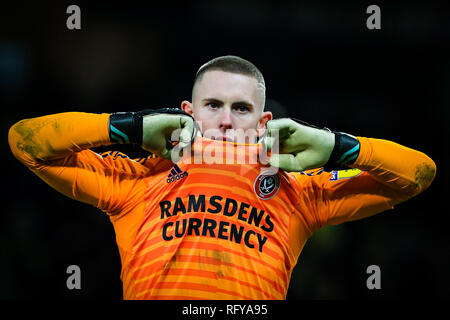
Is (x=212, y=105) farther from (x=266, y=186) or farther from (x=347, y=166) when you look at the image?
(x=347, y=166)

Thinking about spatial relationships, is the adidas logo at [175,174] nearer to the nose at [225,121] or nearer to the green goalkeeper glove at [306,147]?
the nose at [225,121]

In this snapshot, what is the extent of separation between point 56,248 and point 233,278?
2840 mm

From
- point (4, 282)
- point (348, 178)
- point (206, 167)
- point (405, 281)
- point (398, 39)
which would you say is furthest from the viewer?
point (398, 39)

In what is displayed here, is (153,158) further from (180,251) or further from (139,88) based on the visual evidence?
(139,88)

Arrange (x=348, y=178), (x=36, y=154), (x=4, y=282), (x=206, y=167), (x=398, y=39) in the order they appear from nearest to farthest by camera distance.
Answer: (x=36, y=154) < (x=206, y=167) < (x=348, y=178) < (x=4, y=282) < (x=398, y=39)

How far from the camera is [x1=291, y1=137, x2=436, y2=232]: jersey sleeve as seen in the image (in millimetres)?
2086

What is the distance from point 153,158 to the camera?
231cm

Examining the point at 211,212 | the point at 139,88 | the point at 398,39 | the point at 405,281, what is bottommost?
the point at 405,281

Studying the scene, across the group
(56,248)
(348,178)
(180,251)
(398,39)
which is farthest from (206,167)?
(398,39)

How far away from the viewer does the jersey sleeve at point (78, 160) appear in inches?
78.7

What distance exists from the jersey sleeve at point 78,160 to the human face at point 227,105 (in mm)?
345

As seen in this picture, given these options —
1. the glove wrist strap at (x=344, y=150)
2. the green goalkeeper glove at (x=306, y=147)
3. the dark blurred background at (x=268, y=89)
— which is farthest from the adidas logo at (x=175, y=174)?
the dark blurred background at (x=268, y=89)

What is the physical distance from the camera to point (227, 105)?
2.26 metres

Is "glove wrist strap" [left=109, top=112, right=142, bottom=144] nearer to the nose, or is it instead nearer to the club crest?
the nose
